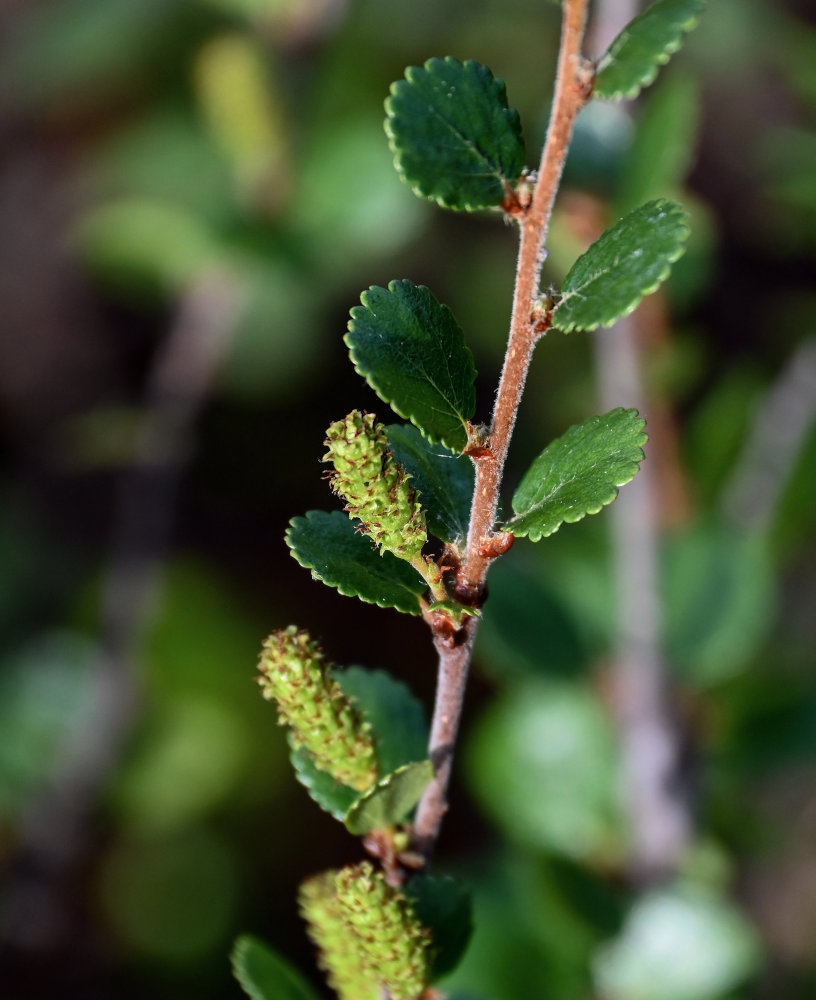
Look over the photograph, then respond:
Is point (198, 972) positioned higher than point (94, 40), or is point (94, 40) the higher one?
point (94, 40)

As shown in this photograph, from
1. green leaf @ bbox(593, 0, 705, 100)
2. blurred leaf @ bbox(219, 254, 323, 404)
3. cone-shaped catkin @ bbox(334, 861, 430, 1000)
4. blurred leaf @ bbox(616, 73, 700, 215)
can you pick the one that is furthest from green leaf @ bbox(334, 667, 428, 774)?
blurred leaf @ bbox(219, 254, 323, 404)

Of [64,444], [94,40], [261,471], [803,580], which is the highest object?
[94,40]

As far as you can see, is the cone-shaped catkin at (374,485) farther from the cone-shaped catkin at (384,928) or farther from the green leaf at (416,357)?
the cone-shaped catkin at (384,928)

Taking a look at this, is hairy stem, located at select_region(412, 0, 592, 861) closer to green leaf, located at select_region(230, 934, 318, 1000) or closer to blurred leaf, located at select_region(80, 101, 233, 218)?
green leaf, located at select_region(230, 934, 318, 1000)

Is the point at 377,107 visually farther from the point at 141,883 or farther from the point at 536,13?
the point at 141,883

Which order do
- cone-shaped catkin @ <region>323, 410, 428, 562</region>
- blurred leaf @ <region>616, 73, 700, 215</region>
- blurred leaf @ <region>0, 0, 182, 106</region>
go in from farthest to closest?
blurred leaf @ <region>0, 0, 182, 106</region> < blurred leaf @ <region>616, 73, 700, 215</region> < cone-shaped catkin @ <region>323, 410, 428, 562</region>

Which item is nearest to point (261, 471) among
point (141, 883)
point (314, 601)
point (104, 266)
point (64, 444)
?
point (314, 601)
